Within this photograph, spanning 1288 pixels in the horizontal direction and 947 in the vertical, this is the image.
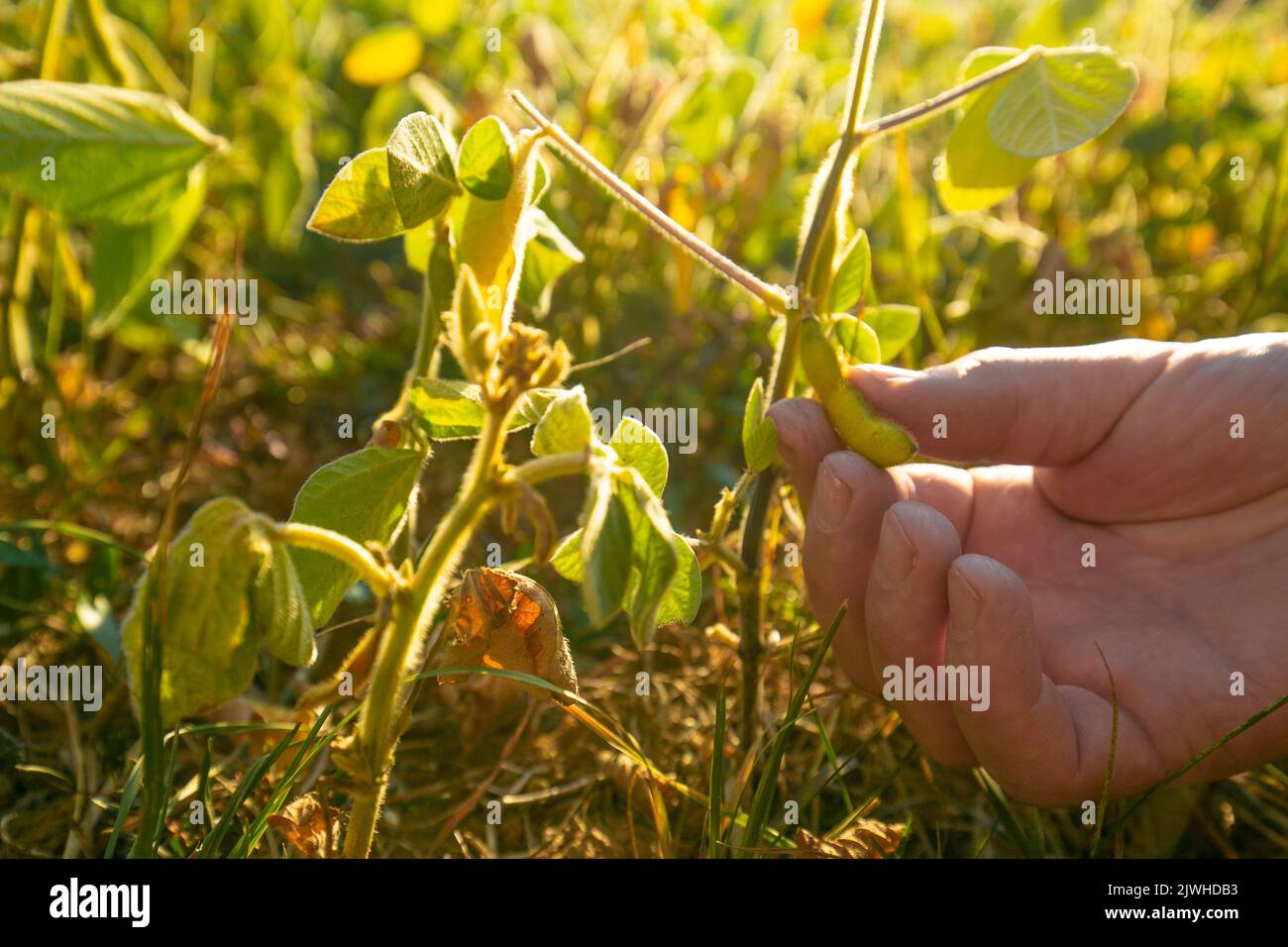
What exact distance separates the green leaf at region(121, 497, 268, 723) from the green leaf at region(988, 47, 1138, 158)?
796 millimetres

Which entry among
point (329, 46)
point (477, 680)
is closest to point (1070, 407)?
point (477, 680)

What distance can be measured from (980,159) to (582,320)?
0.81 meters

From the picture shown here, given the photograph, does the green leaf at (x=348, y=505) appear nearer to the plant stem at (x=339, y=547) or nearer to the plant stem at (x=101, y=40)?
the plant stem at (x=339, y=547)

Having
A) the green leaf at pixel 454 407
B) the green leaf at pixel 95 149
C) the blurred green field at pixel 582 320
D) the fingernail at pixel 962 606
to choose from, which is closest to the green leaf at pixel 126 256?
the blurred green field at pixel 582 320

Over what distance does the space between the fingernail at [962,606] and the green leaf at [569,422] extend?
0.44 m

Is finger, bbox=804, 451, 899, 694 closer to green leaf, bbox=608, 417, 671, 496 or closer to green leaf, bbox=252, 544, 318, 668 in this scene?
green leaf, bbox=608, 417, 671, 496

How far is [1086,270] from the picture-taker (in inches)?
77.7

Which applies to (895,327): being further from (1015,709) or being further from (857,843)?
(857,843)

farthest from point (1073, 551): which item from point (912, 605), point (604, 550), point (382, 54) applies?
point (382, 54)

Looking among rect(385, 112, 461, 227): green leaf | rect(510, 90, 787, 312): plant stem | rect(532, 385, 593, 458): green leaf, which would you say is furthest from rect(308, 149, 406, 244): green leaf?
rect(532, 385, 593, 458): green leaf

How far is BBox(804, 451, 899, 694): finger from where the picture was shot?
1.12 metres

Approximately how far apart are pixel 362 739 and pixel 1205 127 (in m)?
2.26

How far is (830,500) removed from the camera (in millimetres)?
1125
